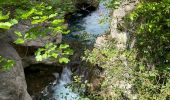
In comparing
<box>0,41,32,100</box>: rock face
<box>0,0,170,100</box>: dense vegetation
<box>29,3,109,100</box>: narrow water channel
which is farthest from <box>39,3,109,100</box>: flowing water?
<box>0,41,32,100</box>: rock face

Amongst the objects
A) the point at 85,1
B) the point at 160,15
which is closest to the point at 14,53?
the point at 160,15

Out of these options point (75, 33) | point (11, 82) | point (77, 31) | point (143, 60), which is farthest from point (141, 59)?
point (77, 31)

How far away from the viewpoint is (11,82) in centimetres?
675

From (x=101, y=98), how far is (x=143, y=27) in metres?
2.30

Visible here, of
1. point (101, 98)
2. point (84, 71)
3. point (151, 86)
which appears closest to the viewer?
point (151, 86)

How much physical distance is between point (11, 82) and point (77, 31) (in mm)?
7587

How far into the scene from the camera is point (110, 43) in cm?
858

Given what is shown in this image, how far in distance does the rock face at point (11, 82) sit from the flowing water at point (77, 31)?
5.89ft

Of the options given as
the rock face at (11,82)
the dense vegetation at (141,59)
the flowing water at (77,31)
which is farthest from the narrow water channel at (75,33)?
the rock face at (11,82)

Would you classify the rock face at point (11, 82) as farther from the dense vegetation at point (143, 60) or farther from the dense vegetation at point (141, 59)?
the dense vegetation at point (143, 60)

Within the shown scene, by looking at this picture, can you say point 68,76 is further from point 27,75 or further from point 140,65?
point 140,65

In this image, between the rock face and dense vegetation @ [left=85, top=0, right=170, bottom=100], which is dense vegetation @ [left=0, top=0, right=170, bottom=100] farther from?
the rock face

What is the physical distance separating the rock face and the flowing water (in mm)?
1797

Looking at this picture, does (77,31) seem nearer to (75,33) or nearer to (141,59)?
(75,33)
